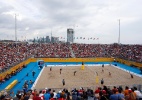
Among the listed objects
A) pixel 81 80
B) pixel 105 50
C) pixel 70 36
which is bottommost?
pixel 81 80

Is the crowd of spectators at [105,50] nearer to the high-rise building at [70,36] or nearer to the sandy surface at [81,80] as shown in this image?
the sandy surface at [81,80]

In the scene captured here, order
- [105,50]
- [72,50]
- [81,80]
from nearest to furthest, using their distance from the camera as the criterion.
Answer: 1. [81,80]
2. [72,50]
3. [105,50]

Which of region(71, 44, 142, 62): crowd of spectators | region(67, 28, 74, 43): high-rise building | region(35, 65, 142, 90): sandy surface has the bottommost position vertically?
region(35, 65, 142, 90): sandy surface

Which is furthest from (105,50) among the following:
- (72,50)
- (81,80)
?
(81,80)

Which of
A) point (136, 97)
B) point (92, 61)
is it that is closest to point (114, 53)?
point (92, 61)

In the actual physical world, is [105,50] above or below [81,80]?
above


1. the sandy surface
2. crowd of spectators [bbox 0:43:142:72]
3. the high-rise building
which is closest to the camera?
the sandy surface

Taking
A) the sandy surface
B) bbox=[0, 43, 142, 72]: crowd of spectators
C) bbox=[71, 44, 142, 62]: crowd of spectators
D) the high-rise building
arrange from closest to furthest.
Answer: the sandy surface
bbox=[0, 43, 142, 72]: crowd of spectators
bbox=[71, 44, 142, 62]: crowd of spectators
the high-rise building

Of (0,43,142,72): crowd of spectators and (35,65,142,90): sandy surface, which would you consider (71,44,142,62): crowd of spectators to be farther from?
(35,65,142,90): sandy surface

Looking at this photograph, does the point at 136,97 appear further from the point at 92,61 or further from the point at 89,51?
the point at 89,51

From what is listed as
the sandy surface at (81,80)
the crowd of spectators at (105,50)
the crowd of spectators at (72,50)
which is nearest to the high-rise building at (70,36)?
the crowd of spectators at (105,50)

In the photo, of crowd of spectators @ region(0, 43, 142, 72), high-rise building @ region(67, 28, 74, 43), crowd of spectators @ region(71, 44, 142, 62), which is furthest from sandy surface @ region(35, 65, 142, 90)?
high-rise building @ region(67, 28, 74, 43)

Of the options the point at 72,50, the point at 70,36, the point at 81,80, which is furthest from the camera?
the point at 70,36

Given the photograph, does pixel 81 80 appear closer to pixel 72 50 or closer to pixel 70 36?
pixel 72 50
